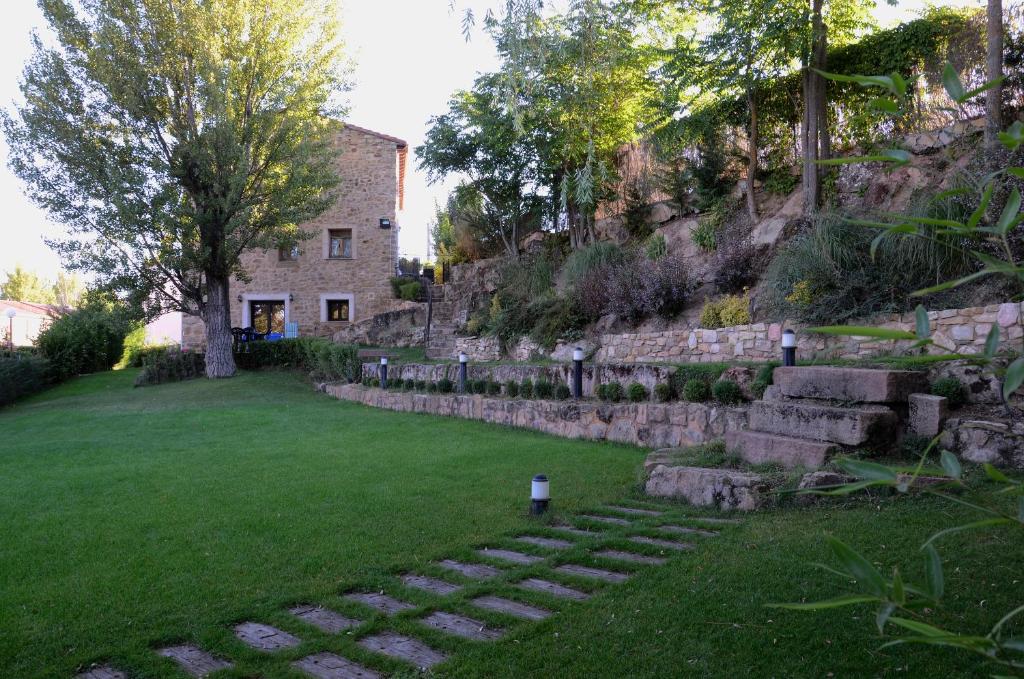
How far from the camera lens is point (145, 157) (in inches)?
702

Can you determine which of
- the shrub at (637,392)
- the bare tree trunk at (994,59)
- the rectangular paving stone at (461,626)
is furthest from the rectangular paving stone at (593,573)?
the bare tree trunk at (994,59)

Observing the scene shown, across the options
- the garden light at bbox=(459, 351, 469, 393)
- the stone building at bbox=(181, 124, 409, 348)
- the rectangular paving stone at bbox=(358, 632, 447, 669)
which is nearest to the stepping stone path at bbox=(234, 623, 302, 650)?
the rectangular paving stone at bbox=(358, 632, 447, 669)

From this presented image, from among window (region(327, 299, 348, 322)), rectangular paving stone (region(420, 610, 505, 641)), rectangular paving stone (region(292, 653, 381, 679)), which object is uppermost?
window (region(327, 299, 348, 322))

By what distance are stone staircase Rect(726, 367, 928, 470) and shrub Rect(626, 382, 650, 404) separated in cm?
227

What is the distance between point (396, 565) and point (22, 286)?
56718 mm

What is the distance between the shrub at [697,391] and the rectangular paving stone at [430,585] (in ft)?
14.3

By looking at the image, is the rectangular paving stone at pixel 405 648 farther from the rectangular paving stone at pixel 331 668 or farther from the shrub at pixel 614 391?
the shrub at pixel 614 391

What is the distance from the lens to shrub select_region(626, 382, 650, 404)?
8266mm

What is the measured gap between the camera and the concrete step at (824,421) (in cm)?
511

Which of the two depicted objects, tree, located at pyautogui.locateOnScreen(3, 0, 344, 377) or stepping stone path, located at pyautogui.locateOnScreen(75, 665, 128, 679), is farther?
tree, located at pyautogui.locateOnScreen(3, 0, 344, 377)

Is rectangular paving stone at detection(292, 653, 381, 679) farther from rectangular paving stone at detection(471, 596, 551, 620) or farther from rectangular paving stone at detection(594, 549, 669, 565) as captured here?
rectangular paving stone at detection(594, 549, 669, 565)

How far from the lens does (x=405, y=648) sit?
3.04 meters

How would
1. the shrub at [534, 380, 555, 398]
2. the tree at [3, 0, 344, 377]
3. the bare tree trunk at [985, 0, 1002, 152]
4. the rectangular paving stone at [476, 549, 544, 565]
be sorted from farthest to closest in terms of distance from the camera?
the tree at [3, 0, 344, 377] → the shrub at [534, 380, 555, 398] → the bare tree trunk at [985, 0, 1002, 152] → the rectangular paving stone at [476, 549, 544, 565]

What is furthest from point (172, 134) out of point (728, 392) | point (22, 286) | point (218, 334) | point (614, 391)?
point (22, 286)
